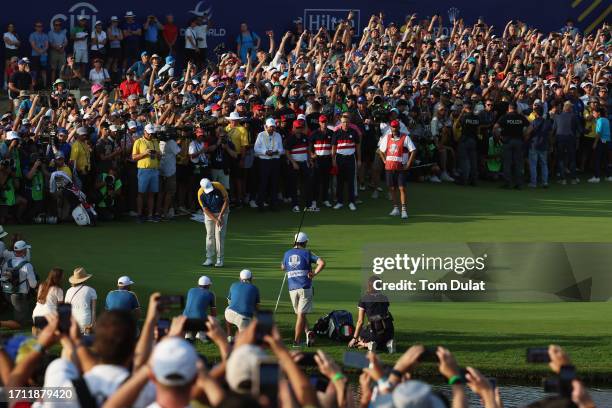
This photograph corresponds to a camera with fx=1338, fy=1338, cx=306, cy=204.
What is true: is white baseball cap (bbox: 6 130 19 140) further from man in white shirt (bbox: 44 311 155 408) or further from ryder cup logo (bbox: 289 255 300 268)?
man in white shirt (bbox: 44 311 155 408)

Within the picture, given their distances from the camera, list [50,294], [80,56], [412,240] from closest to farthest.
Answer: [50,294]
[412,240]
[80,56]

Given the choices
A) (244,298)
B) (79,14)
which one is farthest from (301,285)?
(79,14)

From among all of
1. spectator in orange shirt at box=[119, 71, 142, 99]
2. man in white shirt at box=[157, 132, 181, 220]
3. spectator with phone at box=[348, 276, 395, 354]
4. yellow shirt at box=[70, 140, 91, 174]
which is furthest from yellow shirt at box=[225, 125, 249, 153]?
spectator with phone at box=[348, 276, 395, 354]

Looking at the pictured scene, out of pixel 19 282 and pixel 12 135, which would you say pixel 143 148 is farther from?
pixel 19 282

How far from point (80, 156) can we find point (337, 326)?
300 inches

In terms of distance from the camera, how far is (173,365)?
20.7ft

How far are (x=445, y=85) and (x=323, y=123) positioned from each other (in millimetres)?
5580

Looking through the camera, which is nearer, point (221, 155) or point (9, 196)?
point (9, 196)

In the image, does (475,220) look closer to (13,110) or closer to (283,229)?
(283,229)

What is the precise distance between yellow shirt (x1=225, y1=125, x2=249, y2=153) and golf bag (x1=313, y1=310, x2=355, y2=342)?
25.5ft

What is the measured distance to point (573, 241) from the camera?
24.8 m

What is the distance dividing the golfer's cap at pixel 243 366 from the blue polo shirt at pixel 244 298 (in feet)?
35.7

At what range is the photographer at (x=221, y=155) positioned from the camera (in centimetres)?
2548

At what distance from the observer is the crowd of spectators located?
24469mm
